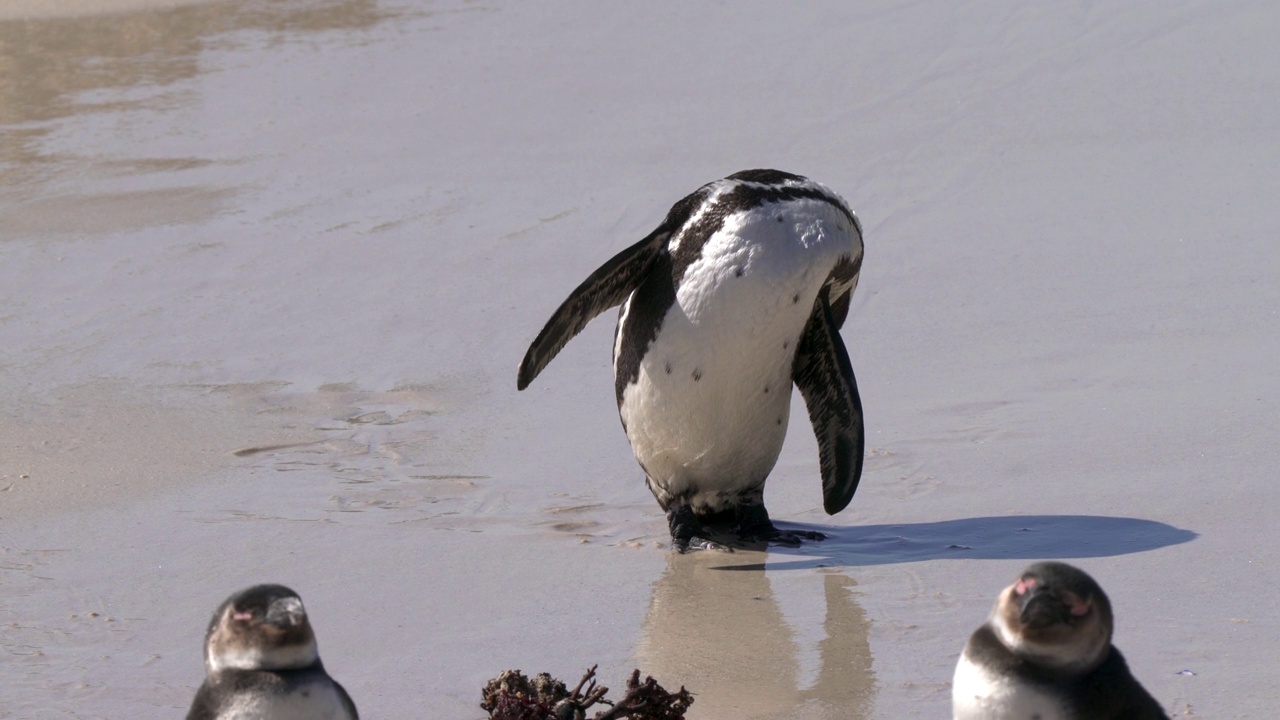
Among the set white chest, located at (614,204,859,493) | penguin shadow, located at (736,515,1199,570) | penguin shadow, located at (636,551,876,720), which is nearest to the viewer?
penguin shadow, located at (636,551,876,720)

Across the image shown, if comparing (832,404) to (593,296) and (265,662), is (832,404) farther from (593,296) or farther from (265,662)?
(265,662)

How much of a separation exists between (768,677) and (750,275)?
1.16 meters

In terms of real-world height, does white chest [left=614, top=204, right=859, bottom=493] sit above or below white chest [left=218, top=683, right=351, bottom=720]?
below

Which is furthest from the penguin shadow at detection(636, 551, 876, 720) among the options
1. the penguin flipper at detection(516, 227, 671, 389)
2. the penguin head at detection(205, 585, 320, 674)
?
the penguin head at detection(205, 585, 320, 674)

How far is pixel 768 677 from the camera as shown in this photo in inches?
135

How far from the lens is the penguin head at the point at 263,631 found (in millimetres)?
2188

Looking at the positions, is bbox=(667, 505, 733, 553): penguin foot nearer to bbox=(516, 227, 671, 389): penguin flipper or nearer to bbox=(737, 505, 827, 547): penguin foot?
bbox=(737, 505, 827, 547): penguin foot

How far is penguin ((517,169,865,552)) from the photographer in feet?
14.0

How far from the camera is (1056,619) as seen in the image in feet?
7.14

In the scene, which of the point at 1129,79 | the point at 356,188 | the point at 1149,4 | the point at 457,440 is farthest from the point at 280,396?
the point at 1149,4

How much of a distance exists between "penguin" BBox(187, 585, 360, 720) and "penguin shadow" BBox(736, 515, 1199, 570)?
2160mm

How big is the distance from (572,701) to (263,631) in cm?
85

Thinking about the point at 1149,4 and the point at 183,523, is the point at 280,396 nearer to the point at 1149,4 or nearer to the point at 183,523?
Result: the point at 183,523

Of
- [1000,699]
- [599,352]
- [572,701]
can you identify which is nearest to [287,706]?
[572,701]
